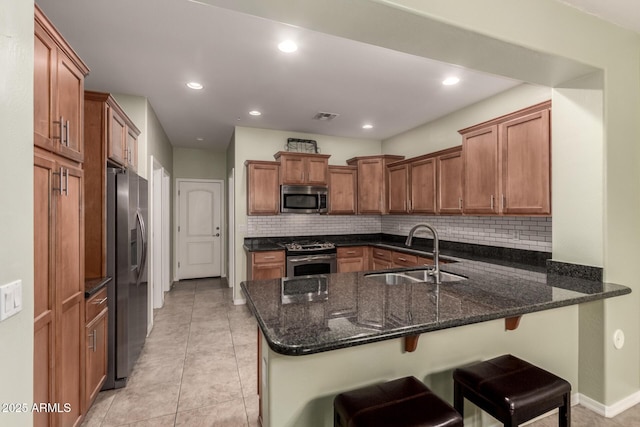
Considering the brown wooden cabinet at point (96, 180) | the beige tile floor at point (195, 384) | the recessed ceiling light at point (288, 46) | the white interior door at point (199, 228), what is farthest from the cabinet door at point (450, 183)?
the white interior door at point (199, 228)

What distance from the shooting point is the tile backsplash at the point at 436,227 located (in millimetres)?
3149

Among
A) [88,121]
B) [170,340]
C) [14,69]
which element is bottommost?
[170,340]

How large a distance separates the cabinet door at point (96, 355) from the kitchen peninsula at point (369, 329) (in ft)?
3.71

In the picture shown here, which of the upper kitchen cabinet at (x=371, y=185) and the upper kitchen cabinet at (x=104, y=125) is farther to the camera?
the upper kitchen cabinet at (x=371, y=185)

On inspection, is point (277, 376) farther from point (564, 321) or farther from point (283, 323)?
point (564, 321)

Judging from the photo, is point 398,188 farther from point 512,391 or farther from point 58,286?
point 58,286

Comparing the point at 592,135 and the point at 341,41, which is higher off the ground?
the point at 341,41

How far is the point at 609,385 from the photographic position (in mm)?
2068

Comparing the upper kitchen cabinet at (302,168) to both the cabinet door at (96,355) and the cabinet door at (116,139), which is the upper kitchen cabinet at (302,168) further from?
the cabinet door at (96,355)

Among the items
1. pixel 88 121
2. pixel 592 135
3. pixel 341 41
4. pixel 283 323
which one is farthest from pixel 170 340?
pixel 592 135

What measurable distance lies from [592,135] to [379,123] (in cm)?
279

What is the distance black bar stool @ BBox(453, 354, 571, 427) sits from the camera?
1.33 m

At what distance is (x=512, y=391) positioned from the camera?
1.37 m

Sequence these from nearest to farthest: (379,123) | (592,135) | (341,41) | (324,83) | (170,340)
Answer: (592,135) < (341,41) < (324,83) < (170,340) < (379,123)
